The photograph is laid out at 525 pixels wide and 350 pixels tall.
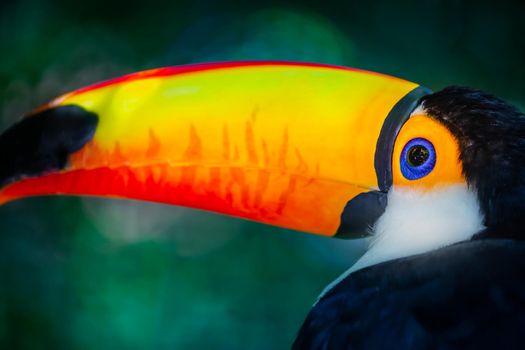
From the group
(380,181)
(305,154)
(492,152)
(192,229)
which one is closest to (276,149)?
(305,154)

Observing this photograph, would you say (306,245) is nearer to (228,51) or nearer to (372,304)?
(228,51)

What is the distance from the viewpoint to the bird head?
1.06 metres

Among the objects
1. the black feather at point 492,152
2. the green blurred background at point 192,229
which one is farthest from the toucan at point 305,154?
the green blurred background at point 192,229

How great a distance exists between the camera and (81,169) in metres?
1.13

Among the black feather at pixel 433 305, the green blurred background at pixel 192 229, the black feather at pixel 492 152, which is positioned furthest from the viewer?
the green blurred background at pixel 192 229

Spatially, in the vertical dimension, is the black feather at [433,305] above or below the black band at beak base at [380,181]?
below

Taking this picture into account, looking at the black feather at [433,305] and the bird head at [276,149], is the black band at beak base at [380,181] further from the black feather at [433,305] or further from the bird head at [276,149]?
the black feather at [433,305]

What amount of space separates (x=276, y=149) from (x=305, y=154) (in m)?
0.05

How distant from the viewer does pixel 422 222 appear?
42.6 inches

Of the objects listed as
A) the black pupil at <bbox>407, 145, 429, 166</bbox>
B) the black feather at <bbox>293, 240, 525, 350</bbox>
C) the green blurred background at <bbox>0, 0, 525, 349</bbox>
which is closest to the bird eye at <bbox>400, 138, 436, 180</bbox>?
the black pupil at <bbox>407, 145, 429, 166</bbox>

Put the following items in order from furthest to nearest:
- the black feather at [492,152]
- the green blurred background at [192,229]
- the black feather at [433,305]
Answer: the green blurred background at [192,229], the black feather at [492,152], the black feather at [433,305]

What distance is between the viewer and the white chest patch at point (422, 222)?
3.42ft

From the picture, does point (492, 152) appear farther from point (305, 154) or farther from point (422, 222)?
point (305, 154)

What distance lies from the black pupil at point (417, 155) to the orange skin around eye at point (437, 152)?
16 mm
